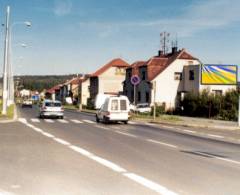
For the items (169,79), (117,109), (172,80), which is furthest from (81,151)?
(172,80)

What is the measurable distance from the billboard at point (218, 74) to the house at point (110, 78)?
37188 millimetres

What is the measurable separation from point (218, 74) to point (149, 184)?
202ft

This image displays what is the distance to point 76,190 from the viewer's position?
869 centimetres

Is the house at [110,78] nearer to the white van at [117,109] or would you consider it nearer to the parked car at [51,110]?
the parked car at [51,110]

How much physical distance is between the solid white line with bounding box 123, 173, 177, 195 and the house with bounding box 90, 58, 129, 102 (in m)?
93.8

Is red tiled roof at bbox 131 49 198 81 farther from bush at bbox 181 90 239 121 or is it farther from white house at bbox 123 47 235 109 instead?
bush at bbox 181 90 239 121

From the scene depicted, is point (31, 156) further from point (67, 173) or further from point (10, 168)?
point (67, 173)

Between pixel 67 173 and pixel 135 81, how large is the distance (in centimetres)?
2909

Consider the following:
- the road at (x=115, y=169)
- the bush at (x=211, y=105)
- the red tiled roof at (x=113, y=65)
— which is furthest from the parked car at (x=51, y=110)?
the red tiled roof at (x=113, y=65)

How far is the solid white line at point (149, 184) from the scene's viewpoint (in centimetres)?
871

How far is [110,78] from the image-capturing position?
106250mm

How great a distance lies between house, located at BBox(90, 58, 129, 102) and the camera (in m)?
105

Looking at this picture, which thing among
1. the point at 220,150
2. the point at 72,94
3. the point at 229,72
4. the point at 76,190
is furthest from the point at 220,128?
the point at 72,94

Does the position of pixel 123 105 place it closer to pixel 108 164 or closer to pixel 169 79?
pixel 108 164
